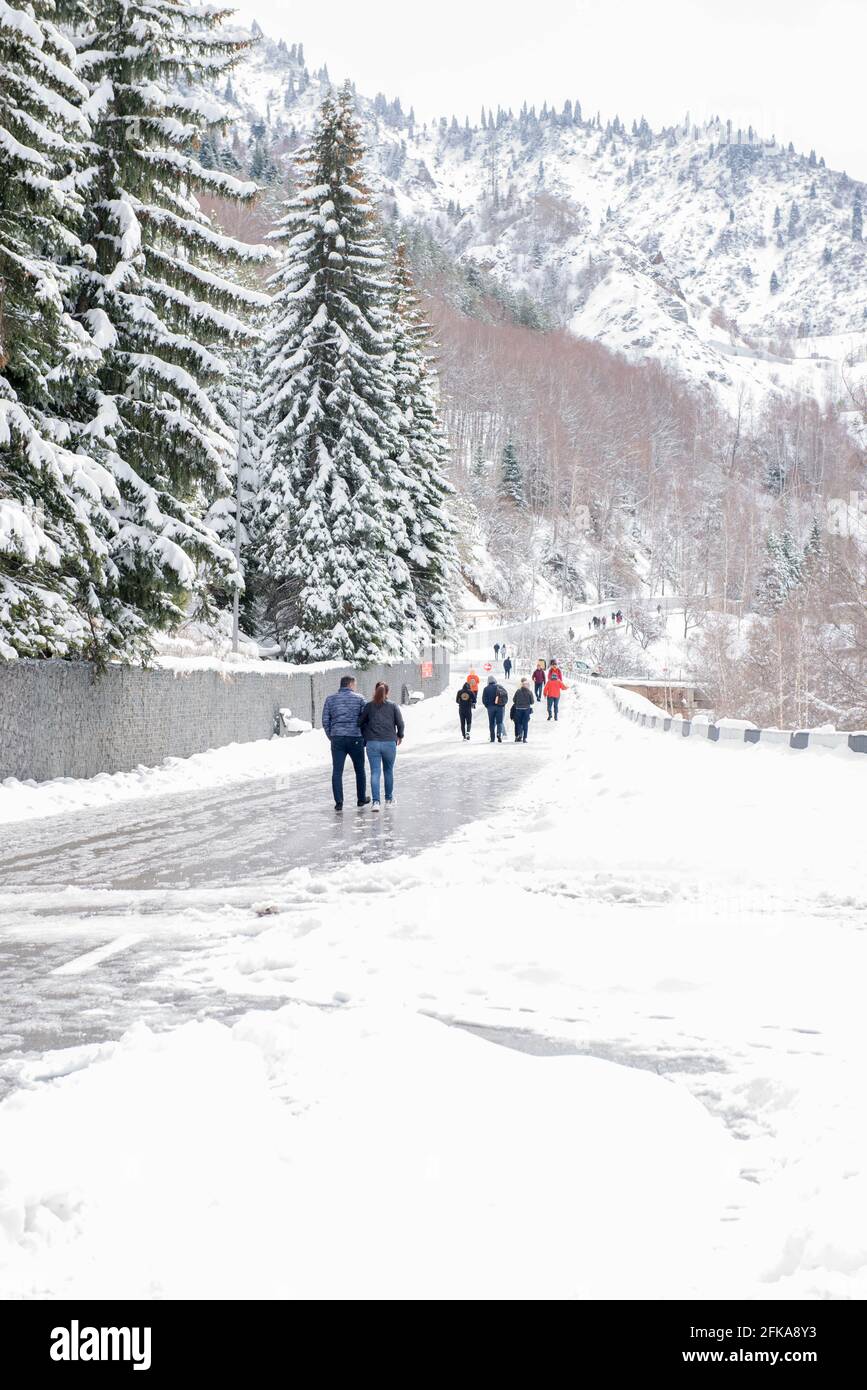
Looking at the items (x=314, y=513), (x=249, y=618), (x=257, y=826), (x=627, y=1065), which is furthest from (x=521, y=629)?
(x=627, y=1065)

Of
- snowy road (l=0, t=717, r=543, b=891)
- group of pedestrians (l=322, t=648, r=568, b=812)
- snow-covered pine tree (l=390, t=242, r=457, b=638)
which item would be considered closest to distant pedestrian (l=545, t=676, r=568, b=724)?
snow-covered pine tree (l=390, t=242, r=457, b=638)

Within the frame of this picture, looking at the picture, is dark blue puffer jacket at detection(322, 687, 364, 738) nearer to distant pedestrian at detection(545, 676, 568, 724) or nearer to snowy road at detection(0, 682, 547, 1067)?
snowy road at detection(0, 682, 547, 1067)

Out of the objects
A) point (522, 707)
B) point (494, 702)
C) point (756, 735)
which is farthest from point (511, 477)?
point (756, 735)

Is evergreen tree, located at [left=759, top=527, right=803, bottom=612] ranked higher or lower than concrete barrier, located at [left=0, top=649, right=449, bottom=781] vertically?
higher

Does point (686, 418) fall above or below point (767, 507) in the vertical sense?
above

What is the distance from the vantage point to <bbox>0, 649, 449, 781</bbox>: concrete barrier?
18547mm

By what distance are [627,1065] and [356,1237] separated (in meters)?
2.14

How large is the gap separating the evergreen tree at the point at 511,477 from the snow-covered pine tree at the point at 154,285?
10422cm

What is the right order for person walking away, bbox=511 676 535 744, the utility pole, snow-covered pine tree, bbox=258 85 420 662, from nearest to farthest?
person walking away, bbox=511 676 535 744, snow-covered pine tree, bbox=258 85 420 662, the utility pole

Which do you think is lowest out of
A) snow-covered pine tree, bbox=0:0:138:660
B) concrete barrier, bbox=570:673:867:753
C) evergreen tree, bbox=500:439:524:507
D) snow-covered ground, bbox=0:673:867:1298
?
snow-covered ground, bbox=0:673:867:1298

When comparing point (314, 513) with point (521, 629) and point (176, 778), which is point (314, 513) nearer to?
point (176, 778)

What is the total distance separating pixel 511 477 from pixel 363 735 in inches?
4448

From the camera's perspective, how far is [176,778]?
72.9 ft

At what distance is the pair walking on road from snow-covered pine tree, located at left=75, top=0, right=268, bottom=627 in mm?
4843
